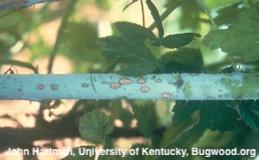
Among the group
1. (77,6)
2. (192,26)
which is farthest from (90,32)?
(192,26)

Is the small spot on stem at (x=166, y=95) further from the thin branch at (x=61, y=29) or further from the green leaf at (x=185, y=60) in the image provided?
the thin branch at (x=61, y=29)

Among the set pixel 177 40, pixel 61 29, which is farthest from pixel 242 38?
pixel 61 29

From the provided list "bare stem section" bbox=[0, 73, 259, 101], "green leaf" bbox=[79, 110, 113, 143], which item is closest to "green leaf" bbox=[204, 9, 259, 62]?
"bare stem section" bbox=[0, 73, 259, 101]

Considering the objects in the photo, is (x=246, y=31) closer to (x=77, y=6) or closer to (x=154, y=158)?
(x=154, y=158)

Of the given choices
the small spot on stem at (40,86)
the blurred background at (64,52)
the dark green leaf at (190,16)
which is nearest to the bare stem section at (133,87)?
the small spot on stem at (40,86)

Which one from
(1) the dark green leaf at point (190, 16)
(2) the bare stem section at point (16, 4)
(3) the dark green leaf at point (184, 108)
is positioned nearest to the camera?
(2) the bare stem section at point (16, 4)

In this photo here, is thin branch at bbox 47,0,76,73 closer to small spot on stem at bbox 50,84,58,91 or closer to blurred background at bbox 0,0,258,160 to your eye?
blurred background at bbox 0,0,258,160

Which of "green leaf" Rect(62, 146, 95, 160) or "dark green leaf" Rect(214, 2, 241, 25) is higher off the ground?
"dark green leaf" Rect(214, 2, 241, 25)
